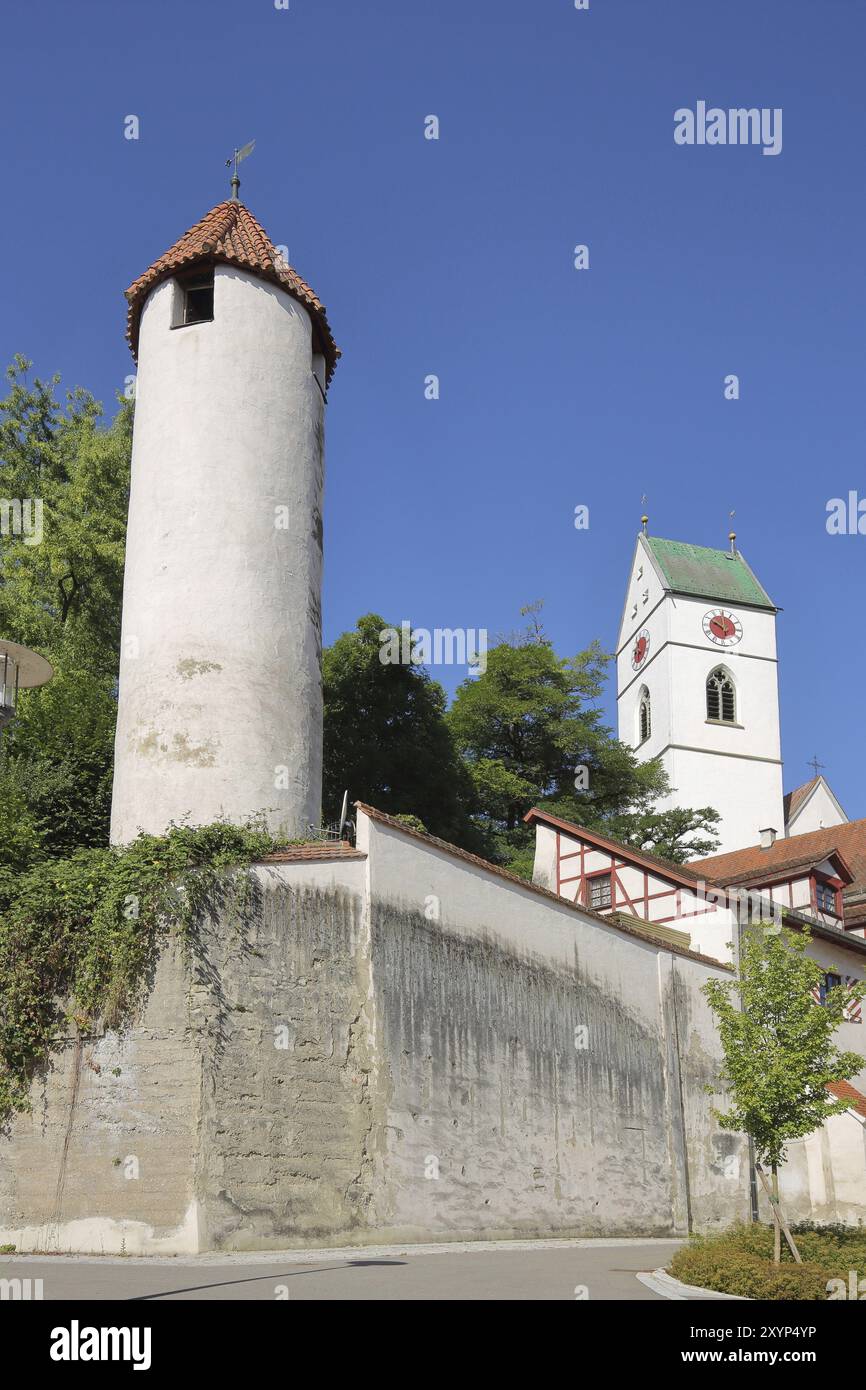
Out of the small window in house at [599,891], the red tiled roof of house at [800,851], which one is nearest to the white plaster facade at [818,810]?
the red tiled roof of house at [800,851]

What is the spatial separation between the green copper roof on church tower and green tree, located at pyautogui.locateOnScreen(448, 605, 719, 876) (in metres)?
31.1

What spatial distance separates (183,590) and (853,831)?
30451 millimetres

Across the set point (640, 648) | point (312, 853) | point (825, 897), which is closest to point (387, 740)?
point (825, 897)

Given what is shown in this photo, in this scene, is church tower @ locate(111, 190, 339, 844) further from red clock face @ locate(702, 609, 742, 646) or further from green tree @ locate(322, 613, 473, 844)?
red clock face @ locate(702, 609, 742, 646)

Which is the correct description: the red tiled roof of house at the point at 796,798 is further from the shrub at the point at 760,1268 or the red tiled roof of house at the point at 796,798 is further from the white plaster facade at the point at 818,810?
the shrub at the point at 760,1268

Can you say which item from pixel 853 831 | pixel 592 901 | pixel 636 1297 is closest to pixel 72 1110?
pixel 636 1297

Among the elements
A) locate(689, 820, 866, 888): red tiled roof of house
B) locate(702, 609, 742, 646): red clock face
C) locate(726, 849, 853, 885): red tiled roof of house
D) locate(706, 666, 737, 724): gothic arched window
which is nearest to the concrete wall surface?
locate(726, 849, 853, 885): red tiled roof of house

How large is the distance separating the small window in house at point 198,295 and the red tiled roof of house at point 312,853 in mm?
11290

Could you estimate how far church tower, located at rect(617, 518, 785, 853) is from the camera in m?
70.0

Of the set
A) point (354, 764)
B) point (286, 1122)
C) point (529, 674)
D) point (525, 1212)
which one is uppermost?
Result: point (529, 674)

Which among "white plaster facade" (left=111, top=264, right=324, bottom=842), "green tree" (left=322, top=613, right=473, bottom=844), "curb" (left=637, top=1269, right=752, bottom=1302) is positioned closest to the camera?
"curb" (left=637, top=1269, right=752, bottom=1302)

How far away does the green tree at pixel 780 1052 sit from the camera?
16.8 m
